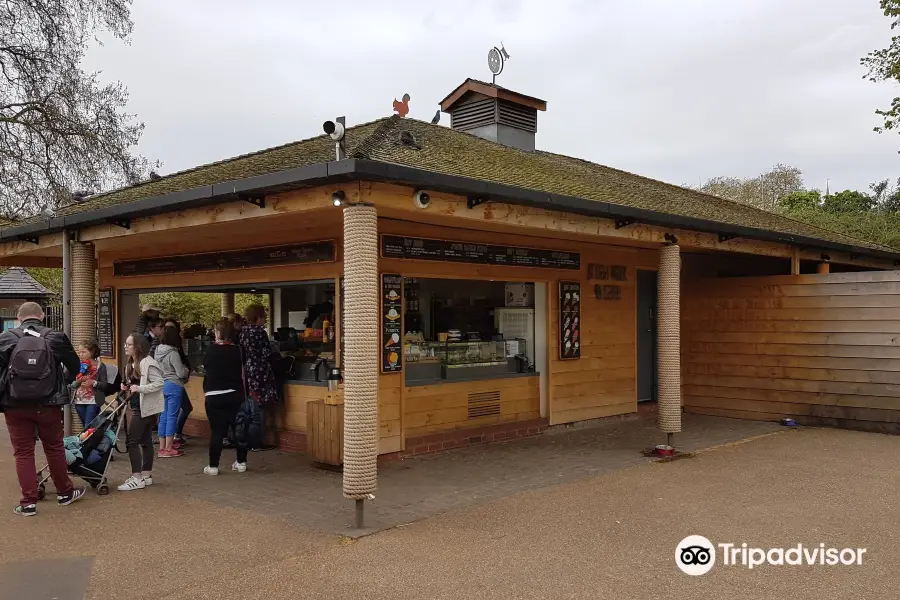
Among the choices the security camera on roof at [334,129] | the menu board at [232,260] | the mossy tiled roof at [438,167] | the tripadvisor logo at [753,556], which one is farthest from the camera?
the menu board at [232,260]

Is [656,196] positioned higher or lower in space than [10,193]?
lower

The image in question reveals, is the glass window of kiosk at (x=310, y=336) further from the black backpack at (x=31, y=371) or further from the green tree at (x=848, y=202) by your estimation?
the green tree at (x=848, y=202)

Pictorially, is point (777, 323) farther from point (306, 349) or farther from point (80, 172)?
point (80, 172)

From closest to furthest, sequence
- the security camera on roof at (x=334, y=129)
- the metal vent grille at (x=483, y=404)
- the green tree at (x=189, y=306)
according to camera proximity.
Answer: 1. the security camera on roof at (x=334, y=129)
2. the metal vent grille at (x=483, y=404)
3. the green tree at (x=189, y=306)

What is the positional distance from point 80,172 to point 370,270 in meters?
17.4

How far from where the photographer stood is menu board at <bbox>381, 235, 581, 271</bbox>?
26.4 ft

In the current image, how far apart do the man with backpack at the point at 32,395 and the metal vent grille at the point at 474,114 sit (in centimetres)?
887

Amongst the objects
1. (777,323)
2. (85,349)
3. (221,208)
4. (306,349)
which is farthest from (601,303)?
(85,349)

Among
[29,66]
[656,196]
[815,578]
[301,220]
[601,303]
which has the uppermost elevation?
[29,66]

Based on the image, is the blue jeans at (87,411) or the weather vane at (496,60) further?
the weather vane at (496,60)

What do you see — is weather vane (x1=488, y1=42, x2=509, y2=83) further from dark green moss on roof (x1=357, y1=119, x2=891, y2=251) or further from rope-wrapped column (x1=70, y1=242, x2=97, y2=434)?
rope-wrapped column (x1=70, y1=242, x2=97, y2=434)

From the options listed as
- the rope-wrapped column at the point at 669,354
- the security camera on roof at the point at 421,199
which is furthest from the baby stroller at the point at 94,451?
the rope-wrapped column at the point at 669,354

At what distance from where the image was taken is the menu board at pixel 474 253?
26.4ft

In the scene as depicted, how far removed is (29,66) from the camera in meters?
19.0
